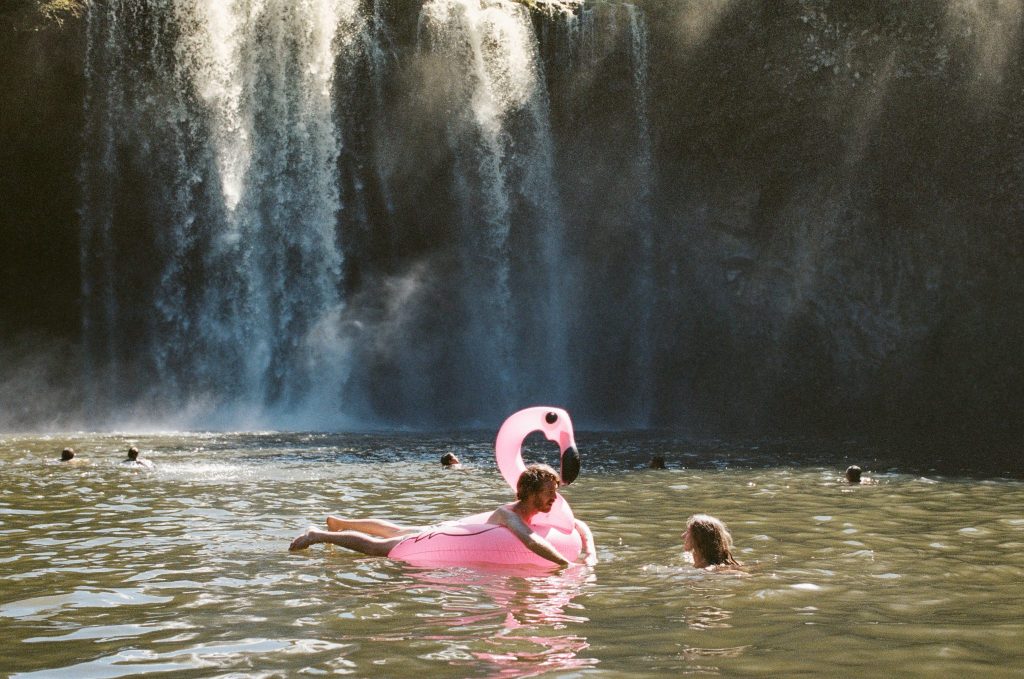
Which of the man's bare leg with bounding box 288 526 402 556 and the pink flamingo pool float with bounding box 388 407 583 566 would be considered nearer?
the pink flamingo pool float with bounding box 388 407 583 566

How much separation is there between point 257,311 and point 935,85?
20061 millimetres

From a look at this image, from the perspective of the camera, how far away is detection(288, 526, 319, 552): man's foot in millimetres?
8914

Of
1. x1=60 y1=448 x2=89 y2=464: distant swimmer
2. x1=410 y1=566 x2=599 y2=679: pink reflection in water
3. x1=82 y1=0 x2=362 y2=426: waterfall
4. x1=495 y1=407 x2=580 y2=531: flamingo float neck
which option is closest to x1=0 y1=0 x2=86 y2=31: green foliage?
x1=82 y1=0 x2=362 y2=426: waterfall

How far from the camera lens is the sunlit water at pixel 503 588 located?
5453 mm

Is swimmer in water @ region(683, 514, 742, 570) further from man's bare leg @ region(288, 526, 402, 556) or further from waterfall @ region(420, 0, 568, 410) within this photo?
waterfall @ region(420, 0, 568, 410)

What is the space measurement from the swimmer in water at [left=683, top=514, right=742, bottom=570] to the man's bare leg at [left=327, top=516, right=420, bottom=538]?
7.82 feet

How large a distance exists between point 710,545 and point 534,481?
55.0 inches

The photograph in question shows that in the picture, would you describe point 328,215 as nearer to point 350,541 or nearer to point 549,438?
point 350,541

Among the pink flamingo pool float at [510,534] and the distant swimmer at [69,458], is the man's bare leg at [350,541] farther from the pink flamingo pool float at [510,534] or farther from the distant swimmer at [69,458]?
the distant swimmer at [69,458]

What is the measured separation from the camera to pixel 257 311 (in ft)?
101

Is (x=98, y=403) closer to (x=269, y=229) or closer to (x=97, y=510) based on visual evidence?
(x=269, y=229)

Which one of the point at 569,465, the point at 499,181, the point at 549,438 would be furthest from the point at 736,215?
the point at 569,465

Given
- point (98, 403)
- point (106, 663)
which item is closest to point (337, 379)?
point (98, 403)

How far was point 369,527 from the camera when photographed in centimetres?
918
